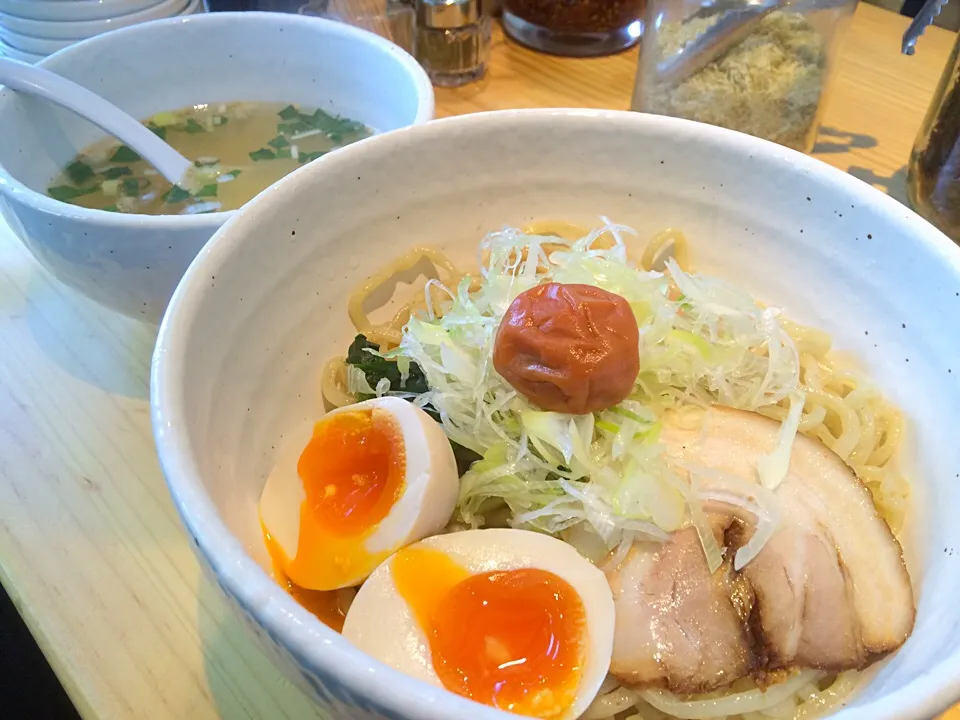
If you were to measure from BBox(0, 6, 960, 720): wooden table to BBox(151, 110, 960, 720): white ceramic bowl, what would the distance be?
22cm

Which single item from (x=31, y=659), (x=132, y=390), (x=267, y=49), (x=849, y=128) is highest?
(x=267, y=49)

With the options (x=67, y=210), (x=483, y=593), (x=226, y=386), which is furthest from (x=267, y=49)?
(x=483, y=593)

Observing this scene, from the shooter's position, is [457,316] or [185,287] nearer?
[185,287]

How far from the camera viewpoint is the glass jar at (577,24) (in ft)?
7.79

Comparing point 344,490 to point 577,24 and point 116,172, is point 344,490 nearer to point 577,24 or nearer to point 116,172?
point 116,172

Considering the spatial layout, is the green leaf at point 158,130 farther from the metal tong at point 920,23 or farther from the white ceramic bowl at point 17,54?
the metal tong at point 920,23

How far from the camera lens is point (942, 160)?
5.41 feet

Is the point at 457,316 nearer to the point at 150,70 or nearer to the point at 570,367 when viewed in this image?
the point at 570,367

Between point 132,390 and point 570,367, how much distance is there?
0.85m

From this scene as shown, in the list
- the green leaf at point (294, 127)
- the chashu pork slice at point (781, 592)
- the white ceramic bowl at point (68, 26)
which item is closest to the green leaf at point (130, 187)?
the green leaf at point (294, 127)

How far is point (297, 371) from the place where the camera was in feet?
3.76

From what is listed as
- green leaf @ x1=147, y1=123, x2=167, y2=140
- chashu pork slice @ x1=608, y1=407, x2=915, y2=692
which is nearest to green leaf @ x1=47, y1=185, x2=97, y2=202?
green leaf @ x1=147, y1=123, x2=167, y2=140

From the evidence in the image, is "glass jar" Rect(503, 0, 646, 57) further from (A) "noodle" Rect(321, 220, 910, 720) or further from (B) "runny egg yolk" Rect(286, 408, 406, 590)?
(B) "runny egg yolk" Rect(286, 408, 406, 590)

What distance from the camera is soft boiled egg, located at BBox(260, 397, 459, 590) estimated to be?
95 cm
